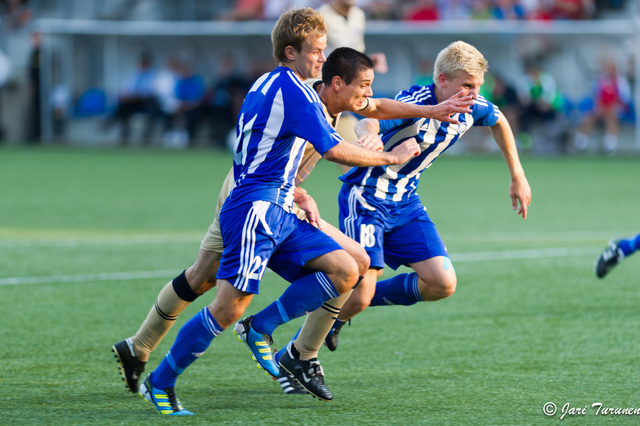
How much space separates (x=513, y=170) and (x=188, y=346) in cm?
223

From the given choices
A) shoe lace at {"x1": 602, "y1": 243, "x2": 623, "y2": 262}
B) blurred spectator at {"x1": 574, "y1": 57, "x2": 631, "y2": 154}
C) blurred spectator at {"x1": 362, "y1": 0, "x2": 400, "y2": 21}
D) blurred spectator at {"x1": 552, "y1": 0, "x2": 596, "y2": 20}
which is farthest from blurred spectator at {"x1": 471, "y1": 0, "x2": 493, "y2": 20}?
shoe lace at {"x1": 602, "y1": 243, "x2": 623, "y2": 262}

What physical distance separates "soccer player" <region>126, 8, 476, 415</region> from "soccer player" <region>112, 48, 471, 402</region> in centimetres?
15

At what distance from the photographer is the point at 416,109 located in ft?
15.6

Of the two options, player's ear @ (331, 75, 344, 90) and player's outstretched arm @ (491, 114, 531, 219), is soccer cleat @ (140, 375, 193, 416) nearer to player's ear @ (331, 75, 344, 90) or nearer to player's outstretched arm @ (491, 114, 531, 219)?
player's ear @ (331, 75, 344, 90)

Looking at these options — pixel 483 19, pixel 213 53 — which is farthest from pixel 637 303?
pixel 213 53

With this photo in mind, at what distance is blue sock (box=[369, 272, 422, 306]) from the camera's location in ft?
17.9

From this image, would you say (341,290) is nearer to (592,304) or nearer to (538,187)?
(592,304)

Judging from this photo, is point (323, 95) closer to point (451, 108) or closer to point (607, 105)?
point (451, 108)

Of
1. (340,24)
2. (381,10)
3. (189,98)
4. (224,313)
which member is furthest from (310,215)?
(189,98)

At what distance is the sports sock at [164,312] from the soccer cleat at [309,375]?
1.90 feet

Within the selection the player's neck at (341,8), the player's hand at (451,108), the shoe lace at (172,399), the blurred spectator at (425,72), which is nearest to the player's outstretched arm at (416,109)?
the player's hand at (451,108)

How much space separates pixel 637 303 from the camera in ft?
22.9

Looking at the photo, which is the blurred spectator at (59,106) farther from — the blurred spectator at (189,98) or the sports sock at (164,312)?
the sports sock at (164,312)

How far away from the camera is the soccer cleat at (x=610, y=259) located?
7059mm
